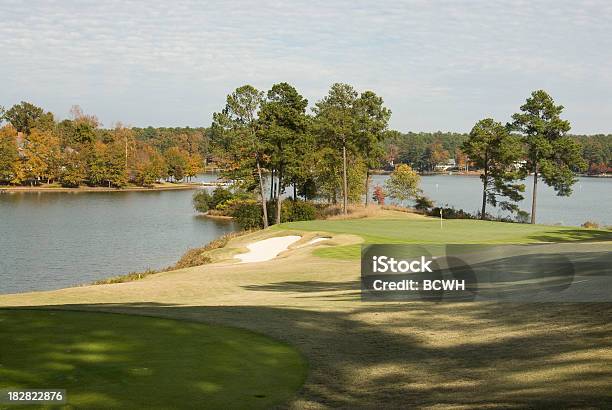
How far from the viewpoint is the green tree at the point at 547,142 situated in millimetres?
64688

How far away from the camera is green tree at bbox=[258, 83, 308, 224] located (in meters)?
63.6

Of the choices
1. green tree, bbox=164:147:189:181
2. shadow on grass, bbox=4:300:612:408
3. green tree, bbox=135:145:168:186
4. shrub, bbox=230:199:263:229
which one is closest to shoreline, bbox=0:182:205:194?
green tree, bbox=135:145:168:186

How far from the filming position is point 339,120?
70.6m

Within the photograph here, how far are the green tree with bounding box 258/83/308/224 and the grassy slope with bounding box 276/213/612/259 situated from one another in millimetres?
17755

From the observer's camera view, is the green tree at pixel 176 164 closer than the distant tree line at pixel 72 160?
No

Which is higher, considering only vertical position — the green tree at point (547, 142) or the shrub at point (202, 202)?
the green tree at point (547, 142)

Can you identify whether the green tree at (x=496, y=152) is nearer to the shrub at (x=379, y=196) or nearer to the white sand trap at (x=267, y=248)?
the white sand trap at (x=267, y=248)

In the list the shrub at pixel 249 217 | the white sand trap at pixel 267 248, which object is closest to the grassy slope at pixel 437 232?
the white sand trap at pixel 267 248

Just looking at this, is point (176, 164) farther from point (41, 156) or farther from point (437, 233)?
point (437, 233)

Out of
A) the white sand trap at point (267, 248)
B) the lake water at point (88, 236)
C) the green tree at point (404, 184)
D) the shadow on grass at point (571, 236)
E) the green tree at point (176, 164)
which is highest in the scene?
the green tree at point (176, 164)

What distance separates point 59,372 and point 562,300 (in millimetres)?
10351

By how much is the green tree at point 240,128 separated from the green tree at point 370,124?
47.4ft

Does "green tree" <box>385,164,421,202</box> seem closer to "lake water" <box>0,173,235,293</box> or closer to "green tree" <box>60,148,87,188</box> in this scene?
"lake water" <box>0,173,235,293</box>

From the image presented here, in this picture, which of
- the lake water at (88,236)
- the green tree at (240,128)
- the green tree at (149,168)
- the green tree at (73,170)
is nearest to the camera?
the lake water at (88,236)
